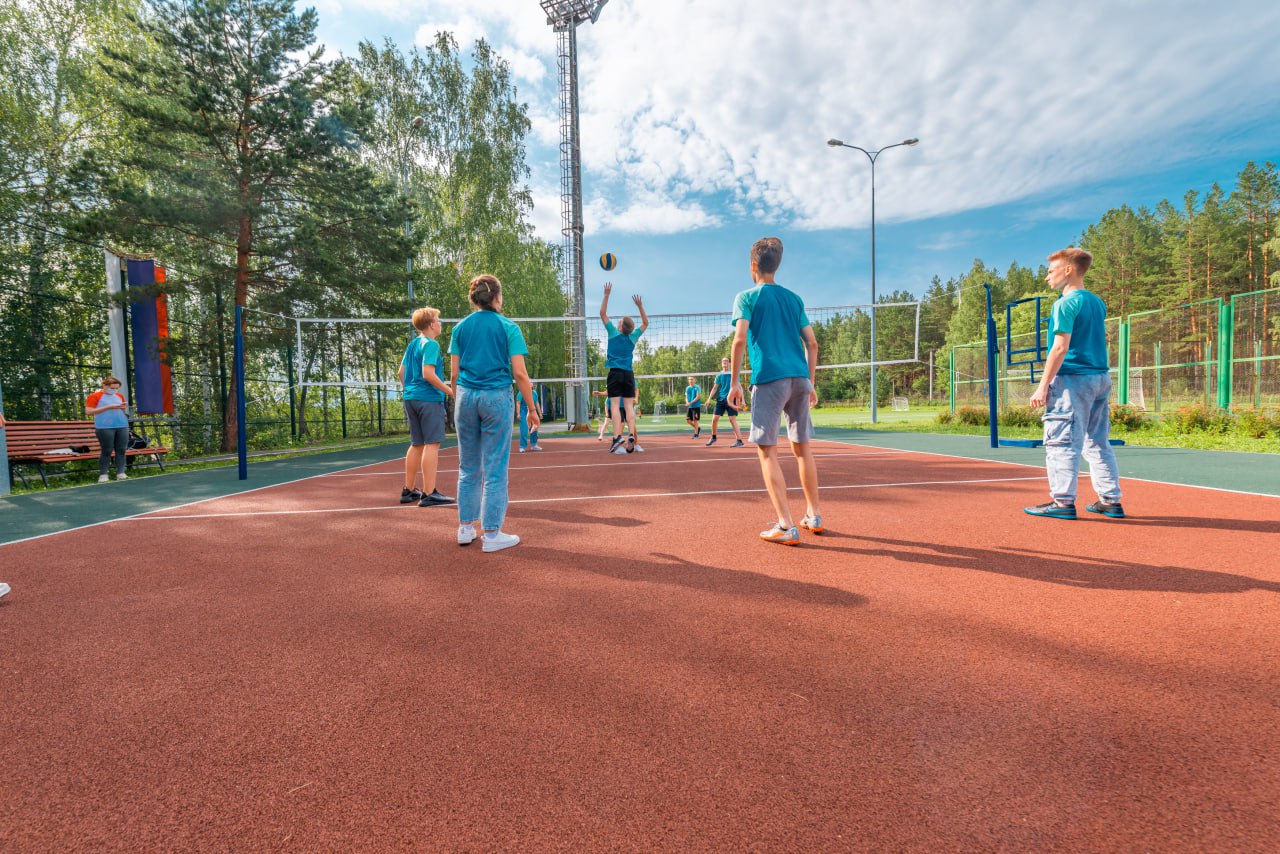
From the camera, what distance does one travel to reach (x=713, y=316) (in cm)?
1559

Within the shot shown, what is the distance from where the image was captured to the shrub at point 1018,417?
1512 centimetres

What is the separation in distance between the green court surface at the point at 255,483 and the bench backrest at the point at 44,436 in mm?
1578

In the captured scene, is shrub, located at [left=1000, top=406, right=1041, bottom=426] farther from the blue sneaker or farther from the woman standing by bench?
the woman standing by bench

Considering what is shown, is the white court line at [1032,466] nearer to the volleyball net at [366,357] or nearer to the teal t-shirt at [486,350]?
the volleyball net at [366,357]

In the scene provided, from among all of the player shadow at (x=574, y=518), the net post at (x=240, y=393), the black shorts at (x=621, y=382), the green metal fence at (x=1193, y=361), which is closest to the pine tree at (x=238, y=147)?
the net post at (x=240, y=393)

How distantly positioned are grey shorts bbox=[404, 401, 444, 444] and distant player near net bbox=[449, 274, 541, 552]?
1570mm

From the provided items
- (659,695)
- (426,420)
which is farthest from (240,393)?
(659,695)

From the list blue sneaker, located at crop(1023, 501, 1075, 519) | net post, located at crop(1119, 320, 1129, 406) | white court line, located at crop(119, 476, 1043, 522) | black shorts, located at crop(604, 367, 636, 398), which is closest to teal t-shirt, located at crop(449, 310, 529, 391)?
white court line, located at crop(119, 476, 1043, 522)

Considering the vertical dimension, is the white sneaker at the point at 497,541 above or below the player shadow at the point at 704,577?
above

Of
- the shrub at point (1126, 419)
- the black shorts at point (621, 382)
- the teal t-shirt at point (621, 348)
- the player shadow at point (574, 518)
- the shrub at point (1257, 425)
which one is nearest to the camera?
the player shadow at point (574, 518)

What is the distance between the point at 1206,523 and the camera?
3.93 meters

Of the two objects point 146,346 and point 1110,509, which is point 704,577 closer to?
point 1110,509

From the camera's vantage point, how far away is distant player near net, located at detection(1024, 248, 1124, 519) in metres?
4.05

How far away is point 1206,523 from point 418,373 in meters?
6.44
